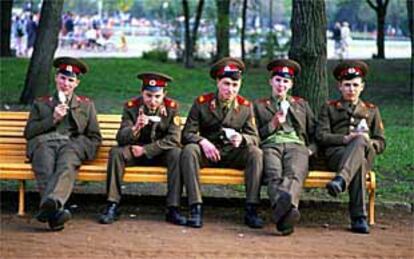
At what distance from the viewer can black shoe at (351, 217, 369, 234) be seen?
8.00m

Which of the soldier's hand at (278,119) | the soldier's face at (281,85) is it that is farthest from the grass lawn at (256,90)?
the soldier's face at (281,85)

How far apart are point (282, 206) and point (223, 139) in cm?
104

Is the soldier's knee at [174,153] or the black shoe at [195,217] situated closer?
the black shoe at [195,217]

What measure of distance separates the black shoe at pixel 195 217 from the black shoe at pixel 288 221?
72cm

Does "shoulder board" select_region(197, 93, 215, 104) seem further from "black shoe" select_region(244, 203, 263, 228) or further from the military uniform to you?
"black shoe" select_region(244, 203, 263, 228)

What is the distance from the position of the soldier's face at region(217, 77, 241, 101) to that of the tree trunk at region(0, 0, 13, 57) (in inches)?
905

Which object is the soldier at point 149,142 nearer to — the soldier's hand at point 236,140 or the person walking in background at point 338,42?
the soldier's hand at point 236,140

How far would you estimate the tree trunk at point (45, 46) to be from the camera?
15984mm

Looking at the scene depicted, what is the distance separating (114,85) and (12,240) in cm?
1508

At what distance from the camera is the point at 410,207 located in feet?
29.9

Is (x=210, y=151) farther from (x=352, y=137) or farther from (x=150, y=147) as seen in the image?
(x=352, y=137)

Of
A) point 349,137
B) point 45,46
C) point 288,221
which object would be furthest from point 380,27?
point 288,221

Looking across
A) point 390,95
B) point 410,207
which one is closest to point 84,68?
point 410,207

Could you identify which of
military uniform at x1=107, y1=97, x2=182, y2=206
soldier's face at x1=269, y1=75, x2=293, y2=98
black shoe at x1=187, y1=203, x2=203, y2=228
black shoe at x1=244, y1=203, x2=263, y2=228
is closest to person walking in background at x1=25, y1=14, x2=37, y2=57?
military uniform at x1=107, y1=97, x2=182, y2=206
